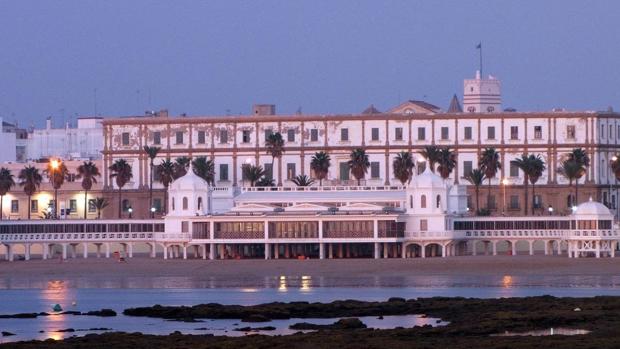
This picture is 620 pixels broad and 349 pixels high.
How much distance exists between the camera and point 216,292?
319 feet

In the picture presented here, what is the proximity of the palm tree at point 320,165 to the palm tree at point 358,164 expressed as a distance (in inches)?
66.9

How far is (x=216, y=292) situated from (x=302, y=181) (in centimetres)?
4884

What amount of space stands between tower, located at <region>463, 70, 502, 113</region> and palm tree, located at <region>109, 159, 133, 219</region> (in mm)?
27602

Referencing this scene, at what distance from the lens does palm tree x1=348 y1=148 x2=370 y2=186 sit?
479 feet

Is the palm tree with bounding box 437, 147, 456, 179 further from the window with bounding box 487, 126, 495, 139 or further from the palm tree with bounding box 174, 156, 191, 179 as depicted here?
the palm tree with bounding box 174, 156, 191, 179

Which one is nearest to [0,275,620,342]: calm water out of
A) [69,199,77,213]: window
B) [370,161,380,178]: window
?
[370,161,380,178]: window

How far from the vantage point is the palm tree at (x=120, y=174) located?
15000 cm

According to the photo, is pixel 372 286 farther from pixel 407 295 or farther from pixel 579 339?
pixel 579 339

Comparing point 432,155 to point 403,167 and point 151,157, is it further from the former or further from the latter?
point 151,157

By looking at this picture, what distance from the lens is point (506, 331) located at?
69.4 m

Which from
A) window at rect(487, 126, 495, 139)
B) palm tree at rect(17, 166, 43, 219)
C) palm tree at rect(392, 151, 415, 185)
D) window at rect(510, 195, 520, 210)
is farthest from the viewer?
window at rect(487, 126, 495, 139)

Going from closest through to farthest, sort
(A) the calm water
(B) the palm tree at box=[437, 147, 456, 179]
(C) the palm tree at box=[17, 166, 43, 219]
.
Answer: (A) the calm water → (B) the palm tree at box=[437, 147, 456, 179] → (C) the palm tree at box=[17, 166, 43, 219]

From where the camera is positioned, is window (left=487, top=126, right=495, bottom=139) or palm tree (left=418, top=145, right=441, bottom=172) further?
window (left=487, top=126, right=495, bottom=139)

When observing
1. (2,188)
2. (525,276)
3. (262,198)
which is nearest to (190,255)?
(262,198)
